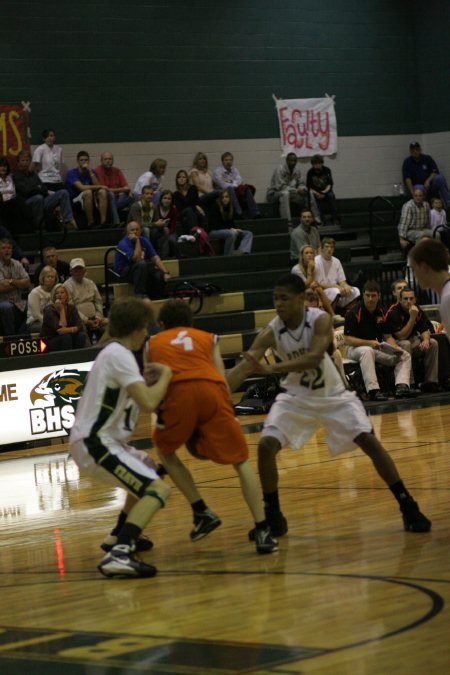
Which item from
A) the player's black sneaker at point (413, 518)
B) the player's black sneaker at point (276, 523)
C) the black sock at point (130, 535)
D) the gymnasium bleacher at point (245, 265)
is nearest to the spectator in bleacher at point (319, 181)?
the gymnasium bleacher at point (245, 265)

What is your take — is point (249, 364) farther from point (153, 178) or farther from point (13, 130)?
point (13, 130)

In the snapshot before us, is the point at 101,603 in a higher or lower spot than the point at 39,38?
lower

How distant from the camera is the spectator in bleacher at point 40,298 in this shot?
14008mm

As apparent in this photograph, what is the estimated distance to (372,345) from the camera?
45.4ft

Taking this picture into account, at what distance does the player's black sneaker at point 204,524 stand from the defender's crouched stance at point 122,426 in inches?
19.2

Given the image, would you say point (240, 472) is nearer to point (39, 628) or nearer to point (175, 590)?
point (175, 590)

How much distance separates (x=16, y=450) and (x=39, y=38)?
28.8 feet

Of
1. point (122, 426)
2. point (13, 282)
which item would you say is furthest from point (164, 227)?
point (122, 426)

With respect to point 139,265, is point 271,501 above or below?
below

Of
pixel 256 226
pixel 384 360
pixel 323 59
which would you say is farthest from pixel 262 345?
pixel 323 59

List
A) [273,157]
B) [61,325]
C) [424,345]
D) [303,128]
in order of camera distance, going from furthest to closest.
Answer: [303,128], [273,157], [424,345], [61,325]

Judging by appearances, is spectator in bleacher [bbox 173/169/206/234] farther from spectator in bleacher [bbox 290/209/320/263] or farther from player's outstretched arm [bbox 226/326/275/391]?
player's outstretched arm [bbox 226/326/275/391]

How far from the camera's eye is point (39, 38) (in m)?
18.6

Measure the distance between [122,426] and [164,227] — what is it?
11163 mm
